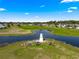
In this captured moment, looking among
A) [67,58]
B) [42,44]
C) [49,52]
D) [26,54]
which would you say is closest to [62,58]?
[67,58]

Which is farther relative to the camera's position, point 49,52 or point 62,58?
point 49,52

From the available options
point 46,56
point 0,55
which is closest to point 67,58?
point 46,56

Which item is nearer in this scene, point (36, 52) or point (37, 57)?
point (37, 57)

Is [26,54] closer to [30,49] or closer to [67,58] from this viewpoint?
[30,49]

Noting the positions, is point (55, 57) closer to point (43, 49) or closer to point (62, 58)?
point (62, 58)

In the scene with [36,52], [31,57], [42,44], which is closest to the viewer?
[31,57]

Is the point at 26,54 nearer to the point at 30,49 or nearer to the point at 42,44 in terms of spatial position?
the point at 30,49

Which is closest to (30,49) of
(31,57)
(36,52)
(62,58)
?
(36,52)

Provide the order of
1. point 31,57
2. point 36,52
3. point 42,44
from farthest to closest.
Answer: point 42,44, point 36,52, point 31,57
